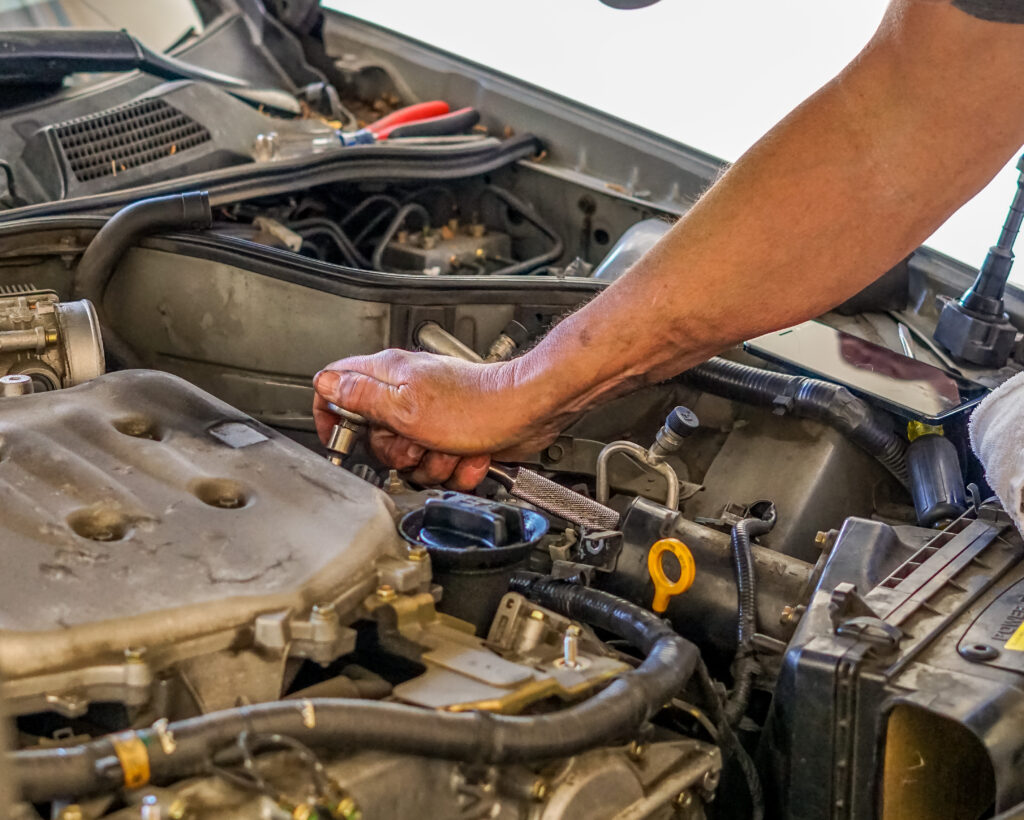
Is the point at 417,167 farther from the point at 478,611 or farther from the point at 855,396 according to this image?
the point at 478,611

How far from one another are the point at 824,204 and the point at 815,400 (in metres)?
0.48

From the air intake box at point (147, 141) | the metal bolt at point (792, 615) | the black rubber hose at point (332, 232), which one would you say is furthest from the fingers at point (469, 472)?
the air intake box at point (147, 141)

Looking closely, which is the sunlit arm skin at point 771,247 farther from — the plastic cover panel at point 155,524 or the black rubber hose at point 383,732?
the black rubber hose at point 383,732

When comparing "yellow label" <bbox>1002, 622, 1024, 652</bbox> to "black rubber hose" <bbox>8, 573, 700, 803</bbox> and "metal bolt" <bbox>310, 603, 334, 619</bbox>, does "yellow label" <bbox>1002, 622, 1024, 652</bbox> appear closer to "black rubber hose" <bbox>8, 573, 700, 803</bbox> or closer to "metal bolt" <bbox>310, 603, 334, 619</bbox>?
"black rubber hose" <bbox>8, 573, 700, 803</bbox>

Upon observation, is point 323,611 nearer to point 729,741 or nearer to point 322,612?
point 322,612

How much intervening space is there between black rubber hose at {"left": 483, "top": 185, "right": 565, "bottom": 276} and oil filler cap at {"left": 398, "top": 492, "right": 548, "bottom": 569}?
1182 millimetres

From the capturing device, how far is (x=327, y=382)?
160 centimetres

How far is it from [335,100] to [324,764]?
2137 mm

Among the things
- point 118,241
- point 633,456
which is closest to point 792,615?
point 633,456

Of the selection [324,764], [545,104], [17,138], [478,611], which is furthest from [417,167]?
[324,764]

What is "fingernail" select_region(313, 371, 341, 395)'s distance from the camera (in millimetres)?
1600

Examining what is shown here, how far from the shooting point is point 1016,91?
1.18 meters

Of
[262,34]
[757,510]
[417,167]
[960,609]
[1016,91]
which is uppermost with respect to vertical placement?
[1016,91]

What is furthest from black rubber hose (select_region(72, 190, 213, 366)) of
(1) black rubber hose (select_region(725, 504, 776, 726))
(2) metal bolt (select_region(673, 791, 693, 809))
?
(2) metal bolt (select_region(673, 791, 693, 809))
